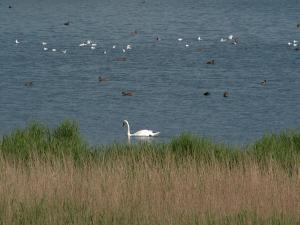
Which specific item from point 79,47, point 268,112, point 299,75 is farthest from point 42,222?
point 79,47

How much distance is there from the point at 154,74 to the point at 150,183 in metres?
29.3

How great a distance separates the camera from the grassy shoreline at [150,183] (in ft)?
38.2

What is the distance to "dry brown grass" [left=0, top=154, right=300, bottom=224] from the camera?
474 inches

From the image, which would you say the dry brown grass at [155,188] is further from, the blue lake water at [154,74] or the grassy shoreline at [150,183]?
the blue lake water at [154,74]

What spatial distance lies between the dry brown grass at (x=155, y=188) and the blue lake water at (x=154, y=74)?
12573mm

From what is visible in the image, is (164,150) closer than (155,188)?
No

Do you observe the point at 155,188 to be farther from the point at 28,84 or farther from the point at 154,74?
the point at 154,74

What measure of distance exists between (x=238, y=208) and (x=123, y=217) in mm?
1471

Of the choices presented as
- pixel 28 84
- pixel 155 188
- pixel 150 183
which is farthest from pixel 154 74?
pixel 155 188

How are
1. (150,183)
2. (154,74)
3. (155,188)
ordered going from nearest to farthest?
A: (155,188), (150,183), (154,74)

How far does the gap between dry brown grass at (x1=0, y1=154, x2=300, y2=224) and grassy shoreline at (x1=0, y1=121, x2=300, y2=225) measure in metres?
0.01

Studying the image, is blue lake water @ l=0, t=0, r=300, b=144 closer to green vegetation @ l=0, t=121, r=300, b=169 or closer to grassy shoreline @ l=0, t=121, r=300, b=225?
green vegetation @ l=0, t=121, r=300, b=169

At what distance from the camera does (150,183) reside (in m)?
13.5

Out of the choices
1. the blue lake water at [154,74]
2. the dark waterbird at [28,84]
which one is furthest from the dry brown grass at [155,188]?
the dark waterbird at [28,84]
